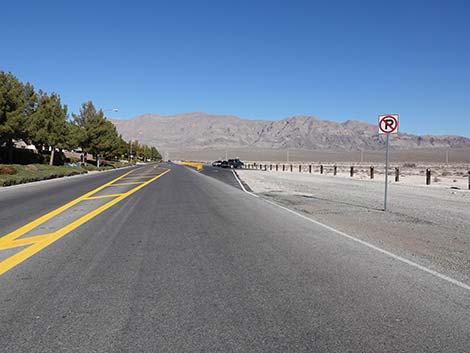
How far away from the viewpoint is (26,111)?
158 ft

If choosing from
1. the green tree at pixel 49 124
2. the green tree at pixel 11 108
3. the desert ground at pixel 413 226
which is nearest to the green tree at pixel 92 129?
the green tree at pixel 49 124

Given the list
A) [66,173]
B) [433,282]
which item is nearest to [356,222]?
[433,282]

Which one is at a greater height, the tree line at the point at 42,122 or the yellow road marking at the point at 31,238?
the tree line at the point at 42,122

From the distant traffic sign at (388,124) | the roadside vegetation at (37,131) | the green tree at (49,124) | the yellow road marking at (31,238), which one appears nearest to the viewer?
the yellow road marking at (31,238)

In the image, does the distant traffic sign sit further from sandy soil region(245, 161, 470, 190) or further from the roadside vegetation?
the roadside vegetation

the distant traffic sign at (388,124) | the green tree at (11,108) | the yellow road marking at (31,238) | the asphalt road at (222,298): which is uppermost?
the green tree at (11,108)

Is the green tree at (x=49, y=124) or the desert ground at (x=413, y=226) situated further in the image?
the green tree at (x=49, y=124)

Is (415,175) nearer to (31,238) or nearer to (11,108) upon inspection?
(11,108)

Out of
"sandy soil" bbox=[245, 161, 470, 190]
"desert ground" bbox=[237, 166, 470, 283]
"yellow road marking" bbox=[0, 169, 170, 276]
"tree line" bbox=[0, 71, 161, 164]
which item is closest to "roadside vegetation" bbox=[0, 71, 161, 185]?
→ "tree line" bbox=[0, 71, 161, 164]

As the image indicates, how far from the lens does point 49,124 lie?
4969cm

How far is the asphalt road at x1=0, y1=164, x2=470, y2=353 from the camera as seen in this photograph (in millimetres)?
3867

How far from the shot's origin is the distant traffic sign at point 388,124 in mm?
13930

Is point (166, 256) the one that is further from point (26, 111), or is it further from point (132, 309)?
point (26, 111)

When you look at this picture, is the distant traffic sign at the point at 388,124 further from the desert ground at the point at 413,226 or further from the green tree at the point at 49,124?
the green tree at the point at 49,124
